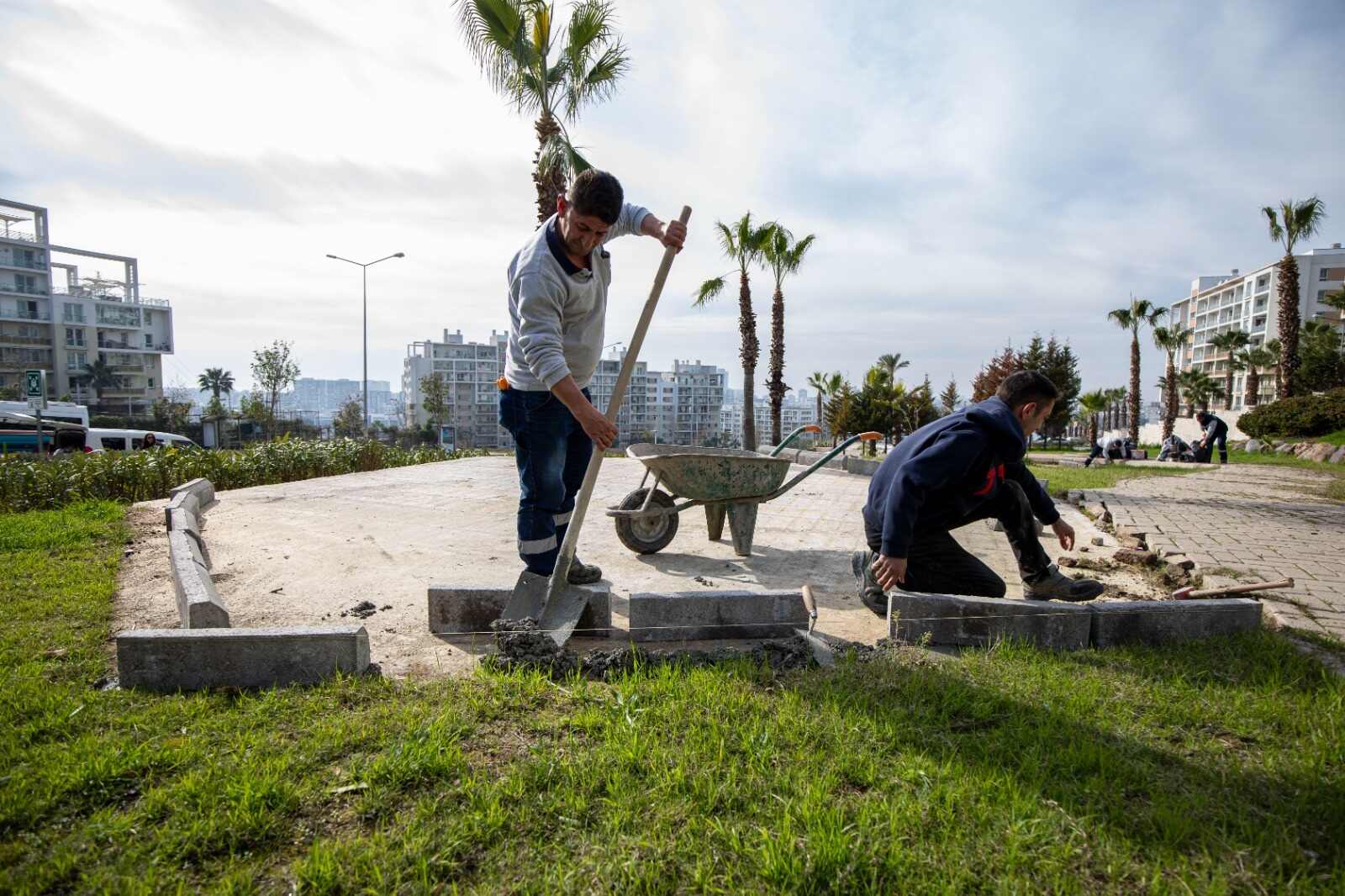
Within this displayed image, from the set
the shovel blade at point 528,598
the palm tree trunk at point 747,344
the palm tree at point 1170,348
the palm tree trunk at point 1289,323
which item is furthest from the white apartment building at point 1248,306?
the shovel blade at point 528,598

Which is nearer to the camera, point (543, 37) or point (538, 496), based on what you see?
point (538, 496)

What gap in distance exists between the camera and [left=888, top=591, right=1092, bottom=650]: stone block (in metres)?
2.79

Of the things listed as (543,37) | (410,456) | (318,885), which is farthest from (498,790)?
(410,456)

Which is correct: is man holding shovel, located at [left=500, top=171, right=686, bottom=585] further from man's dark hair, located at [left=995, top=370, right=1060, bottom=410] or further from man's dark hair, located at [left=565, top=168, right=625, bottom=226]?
man's dark hair, located at [left=995, top=370, right=1060, bottom=410]

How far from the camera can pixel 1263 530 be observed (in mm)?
5738

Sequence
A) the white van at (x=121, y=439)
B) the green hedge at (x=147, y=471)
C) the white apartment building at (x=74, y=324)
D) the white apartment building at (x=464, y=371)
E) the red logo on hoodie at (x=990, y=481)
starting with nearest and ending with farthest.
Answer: the red logo on hoodie at (x=990, y=481), the green hedge at (x=147, y=471), the white van at (x=121, y=439), the white apartment building at (x=74, y=324), the white apartment building at (x=464, y=371)

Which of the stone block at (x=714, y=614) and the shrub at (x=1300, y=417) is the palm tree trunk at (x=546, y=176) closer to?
the stone block at (x=714, y=614)

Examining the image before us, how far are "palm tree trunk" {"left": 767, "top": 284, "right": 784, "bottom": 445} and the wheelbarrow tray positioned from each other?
55.6ft

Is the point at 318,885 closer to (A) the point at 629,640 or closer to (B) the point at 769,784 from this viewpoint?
(B) the point at 769,784

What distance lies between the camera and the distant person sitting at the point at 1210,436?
15.0 meters

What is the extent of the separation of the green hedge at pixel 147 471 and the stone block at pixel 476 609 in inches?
266

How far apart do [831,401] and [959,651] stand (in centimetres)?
2478

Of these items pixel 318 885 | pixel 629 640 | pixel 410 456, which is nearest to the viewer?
pixel 318 885

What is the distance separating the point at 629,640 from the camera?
2.97 metres
